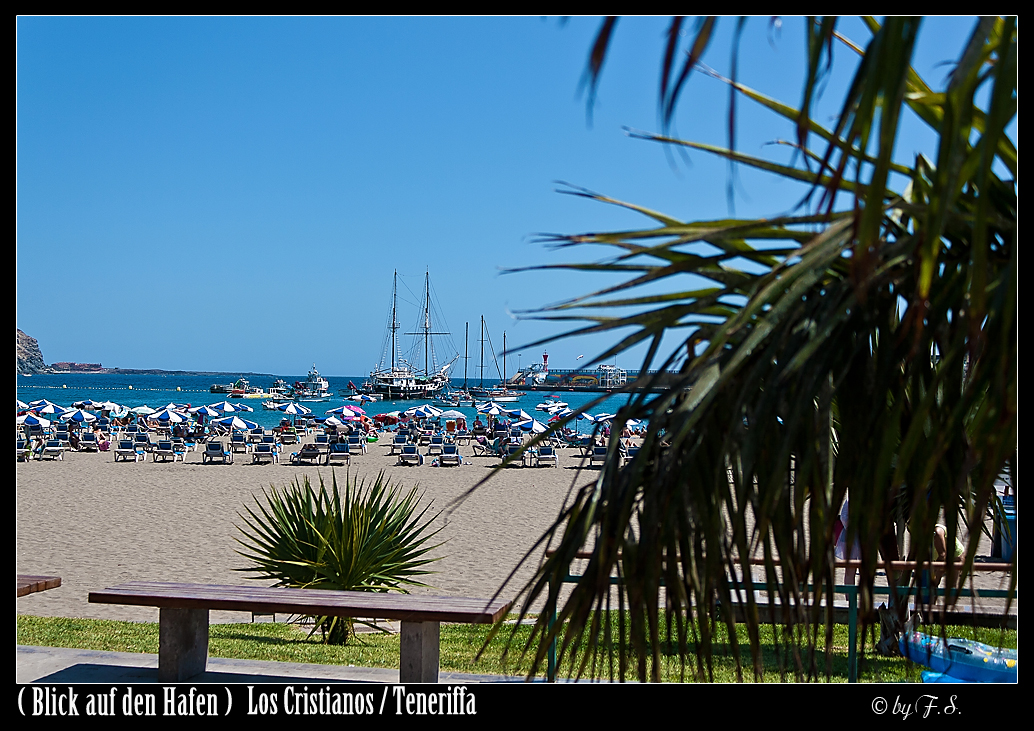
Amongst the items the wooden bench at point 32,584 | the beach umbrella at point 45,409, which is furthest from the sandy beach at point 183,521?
the beach umbrella at point 45,409

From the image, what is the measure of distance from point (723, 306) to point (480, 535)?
39.4 feet

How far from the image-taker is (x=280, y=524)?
273 inches

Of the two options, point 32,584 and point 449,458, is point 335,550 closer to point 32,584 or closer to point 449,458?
point 32,584

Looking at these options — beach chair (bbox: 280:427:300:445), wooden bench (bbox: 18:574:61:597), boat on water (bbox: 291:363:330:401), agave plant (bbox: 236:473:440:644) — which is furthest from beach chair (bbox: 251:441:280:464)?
boat on water (bbox: 291:363:330:401)

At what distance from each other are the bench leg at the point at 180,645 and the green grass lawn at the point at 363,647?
0.92 metres

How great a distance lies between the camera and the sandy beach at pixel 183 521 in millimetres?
9703

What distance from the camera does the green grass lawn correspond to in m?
5.78

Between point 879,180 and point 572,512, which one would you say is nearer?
point 879,180

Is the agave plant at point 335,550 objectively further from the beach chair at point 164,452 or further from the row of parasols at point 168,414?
the row of parasols at point 168,414

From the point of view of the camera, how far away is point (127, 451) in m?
27.7

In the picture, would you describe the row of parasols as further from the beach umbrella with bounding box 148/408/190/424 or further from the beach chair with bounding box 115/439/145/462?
the beach chair with bounding box 115/439/145/462

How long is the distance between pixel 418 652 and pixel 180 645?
132 cm
